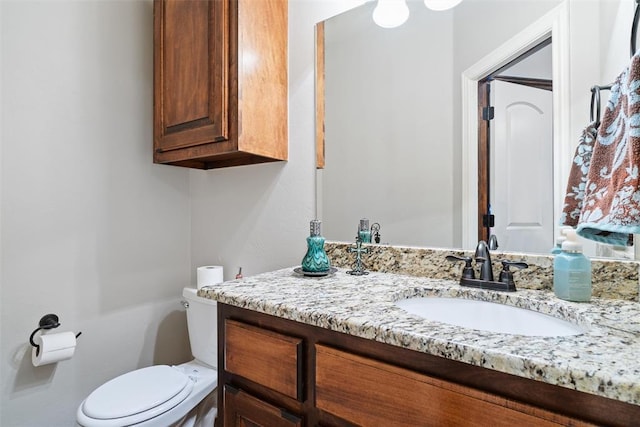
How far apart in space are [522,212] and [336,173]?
0.69 metres

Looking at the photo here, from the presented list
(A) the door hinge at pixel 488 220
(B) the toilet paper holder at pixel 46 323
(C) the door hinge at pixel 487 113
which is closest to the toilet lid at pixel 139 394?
(B) the toilet paper holder at pixel 46 323

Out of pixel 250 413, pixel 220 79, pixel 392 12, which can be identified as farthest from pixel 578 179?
pixel 220 79

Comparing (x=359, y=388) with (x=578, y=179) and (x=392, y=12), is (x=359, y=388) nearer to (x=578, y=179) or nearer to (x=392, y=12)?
(x=578, y=179)

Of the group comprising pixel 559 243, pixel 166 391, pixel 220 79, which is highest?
pixel 220 79

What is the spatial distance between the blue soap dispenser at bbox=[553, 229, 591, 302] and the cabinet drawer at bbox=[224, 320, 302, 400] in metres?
0.66

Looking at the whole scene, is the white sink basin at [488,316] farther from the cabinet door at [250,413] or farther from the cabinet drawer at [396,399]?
the cabinet door at [250,413]

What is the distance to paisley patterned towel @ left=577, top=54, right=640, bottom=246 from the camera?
1.72 ft

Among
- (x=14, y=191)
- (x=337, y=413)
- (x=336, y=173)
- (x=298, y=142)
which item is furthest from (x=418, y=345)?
(x=14, y=191)

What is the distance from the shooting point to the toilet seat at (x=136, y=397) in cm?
105

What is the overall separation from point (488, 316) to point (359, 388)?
43 centimetres

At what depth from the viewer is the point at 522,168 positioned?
0.97 m

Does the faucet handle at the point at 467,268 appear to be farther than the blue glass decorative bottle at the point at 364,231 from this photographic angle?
No

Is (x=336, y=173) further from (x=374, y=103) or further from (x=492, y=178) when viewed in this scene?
(x=492, y=178)

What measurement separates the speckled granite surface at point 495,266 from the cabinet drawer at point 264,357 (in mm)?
540
